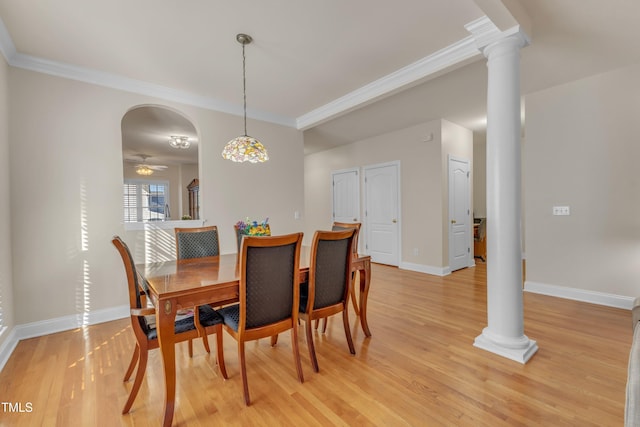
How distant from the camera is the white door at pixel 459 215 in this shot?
486cm

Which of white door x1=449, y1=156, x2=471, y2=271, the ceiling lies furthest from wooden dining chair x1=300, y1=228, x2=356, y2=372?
white door x1=449, y1=156, x2=471, y2=271

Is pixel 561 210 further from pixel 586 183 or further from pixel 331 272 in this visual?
pixel 331 272

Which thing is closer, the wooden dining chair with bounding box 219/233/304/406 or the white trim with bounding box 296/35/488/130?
the wooden dining chair with bounding box 219/233/304/406

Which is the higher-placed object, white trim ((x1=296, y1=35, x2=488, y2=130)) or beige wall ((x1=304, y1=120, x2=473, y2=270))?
white trim ((x1=296, y1=35, x2=488, y2=130))

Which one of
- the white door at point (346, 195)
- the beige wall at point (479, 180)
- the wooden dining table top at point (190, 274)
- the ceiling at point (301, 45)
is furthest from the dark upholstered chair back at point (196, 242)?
the beige wall at point (479, 180)

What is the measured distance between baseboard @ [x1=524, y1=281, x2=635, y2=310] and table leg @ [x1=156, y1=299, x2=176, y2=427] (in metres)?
4.22

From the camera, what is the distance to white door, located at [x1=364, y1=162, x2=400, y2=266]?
536cm

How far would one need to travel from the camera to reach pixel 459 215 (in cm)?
508

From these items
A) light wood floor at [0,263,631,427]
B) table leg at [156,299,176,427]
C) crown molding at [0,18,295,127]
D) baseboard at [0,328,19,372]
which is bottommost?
light wood floor at [0,263,631,427]

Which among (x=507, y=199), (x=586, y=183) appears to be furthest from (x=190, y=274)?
(x=586, y=183)

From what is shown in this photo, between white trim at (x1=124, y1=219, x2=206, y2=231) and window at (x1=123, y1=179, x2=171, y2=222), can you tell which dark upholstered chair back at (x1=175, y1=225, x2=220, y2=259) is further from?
window at (x1=123, y1=179, x2=171, y2=222)

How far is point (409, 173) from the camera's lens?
509 cm

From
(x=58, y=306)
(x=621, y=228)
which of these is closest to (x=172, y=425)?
(x=58, y=306)

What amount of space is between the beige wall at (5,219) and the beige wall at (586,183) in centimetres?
557
